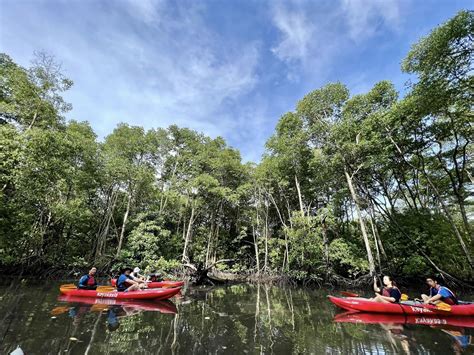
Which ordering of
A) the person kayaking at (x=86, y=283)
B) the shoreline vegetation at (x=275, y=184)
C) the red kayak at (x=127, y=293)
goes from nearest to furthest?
the red kayak at (x=127, y=293), the person kayaking at (x=86, y=283), the shoreline vegetation at (x=275, y=184)

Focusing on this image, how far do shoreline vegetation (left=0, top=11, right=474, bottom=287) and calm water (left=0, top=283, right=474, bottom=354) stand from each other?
554cm

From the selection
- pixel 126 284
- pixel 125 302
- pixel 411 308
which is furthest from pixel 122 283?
pixel 411 308

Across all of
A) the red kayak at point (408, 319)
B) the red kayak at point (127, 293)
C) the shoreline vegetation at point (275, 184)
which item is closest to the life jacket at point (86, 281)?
the red kayak at point (127, 293)

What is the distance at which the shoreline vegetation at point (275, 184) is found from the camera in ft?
31.8

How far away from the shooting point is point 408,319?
635cm

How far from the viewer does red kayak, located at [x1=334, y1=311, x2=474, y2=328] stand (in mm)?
6094

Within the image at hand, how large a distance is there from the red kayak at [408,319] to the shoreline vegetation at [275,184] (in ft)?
17.9

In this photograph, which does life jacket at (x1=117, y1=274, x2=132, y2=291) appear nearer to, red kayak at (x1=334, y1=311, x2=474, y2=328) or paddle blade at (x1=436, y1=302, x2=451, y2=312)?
red kayak at (x1=334, y1=311, x2=474, y2=328)

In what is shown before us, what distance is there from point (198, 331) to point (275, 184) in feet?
48.9

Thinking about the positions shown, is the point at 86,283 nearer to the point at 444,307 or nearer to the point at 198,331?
the point at 198,331

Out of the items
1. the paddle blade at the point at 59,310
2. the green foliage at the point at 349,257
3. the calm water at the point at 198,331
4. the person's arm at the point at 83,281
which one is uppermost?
the green foliage at the point at 349,257

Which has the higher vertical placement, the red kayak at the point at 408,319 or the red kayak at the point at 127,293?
the red kayak at the point at 127,293

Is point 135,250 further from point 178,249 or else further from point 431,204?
point 431,204

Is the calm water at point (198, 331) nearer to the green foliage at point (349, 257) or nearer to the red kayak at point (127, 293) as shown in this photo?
the red kayak at point (127, 293)
